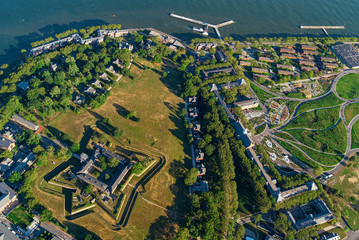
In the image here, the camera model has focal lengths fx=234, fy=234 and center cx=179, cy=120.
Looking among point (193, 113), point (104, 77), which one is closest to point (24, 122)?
point (104, 77)

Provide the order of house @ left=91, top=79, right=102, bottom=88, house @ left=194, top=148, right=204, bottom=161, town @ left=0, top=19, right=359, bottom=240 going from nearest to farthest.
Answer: town @ left=0, top=19, right=359, bottom=240
house @ left=194, top=148, right=204, bottom=161
house @ left=91, top=79, right=102, bottom=88

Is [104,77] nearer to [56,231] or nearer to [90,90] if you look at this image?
[90,90]

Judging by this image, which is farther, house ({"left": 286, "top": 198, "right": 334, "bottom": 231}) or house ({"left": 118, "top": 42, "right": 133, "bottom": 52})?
house ({"left": 118, "top": 42, "right": 133, "bottom": 52})

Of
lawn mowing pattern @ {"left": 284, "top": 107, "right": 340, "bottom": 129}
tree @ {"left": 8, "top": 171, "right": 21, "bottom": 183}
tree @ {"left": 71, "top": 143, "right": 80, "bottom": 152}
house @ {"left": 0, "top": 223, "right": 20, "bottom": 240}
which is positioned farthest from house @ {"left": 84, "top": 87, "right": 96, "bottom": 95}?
lawn mowing pattern @ {"left": 284, "top": 107, "right": 340, "bottom": 129}

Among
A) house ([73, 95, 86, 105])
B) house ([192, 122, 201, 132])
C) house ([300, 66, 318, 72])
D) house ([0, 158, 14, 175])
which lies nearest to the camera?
house ([0, 158, 14, 175])

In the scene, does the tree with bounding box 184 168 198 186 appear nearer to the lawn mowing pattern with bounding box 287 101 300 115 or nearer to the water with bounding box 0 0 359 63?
the lawn mowing pattern with bounding box 287 101 300 115

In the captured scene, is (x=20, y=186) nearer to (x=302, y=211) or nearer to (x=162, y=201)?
(x=162, y=201)

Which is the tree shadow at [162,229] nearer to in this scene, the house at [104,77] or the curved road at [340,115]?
the curved road at [340,115]

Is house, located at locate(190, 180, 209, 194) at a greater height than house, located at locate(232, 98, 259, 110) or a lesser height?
lesser
